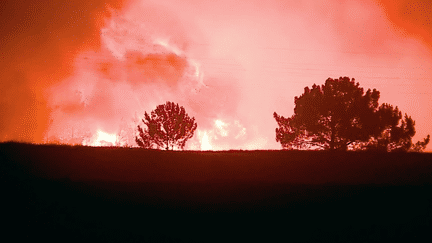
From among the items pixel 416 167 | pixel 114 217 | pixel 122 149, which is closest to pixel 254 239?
pixel 114 217

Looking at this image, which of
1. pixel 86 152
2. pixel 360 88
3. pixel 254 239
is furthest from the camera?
pixel 360 88

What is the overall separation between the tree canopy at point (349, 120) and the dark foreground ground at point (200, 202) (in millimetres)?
13253

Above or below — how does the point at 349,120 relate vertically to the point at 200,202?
above

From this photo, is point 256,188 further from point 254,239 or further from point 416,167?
point 416,167

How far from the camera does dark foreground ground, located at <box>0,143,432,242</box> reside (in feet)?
14.7

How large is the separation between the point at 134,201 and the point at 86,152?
179 inches

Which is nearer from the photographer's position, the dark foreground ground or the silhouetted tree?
the dark foreground ground

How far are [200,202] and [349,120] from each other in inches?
792

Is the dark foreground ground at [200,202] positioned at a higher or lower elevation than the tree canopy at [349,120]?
lower

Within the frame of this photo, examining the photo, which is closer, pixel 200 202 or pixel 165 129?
pixel 200 202

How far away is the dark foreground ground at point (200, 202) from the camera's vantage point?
177 inches

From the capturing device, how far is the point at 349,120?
20.7m

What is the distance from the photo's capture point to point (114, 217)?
190 inches

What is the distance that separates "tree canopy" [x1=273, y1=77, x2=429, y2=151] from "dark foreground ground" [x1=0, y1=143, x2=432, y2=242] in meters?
13.3
